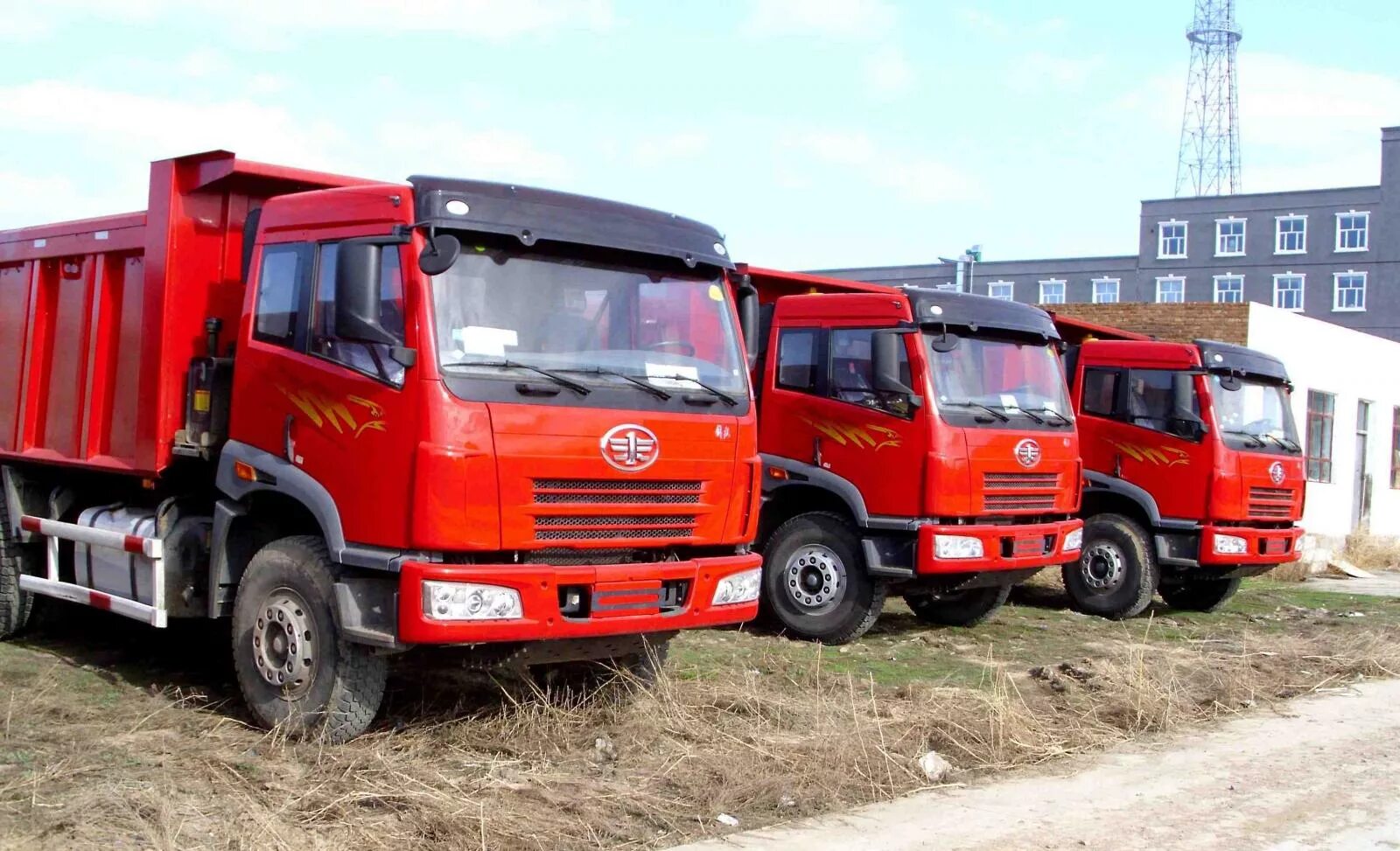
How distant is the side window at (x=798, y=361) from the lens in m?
10.5

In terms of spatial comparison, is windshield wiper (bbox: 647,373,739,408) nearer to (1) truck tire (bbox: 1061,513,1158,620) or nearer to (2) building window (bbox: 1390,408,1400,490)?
(1) truck tire (bbox: 1061,513,1158,620)

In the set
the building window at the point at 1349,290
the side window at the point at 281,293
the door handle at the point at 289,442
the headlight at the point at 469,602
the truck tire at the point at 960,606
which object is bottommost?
the truck tire at the point at 960,606

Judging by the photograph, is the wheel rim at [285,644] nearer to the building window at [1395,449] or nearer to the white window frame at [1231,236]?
the building window at [1395,449]

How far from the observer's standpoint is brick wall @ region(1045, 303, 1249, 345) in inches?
782

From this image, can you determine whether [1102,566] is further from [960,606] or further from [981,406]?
[981,406]

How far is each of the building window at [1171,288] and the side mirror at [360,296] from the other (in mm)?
59428

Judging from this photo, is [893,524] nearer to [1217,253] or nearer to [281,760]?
[281,760]

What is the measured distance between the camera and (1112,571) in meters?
12.9

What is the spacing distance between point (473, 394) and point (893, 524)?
4620mm

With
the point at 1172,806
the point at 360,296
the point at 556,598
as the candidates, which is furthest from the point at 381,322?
the point at 1172,806

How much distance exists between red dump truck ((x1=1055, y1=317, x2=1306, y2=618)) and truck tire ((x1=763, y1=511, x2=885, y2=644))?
3.48 m

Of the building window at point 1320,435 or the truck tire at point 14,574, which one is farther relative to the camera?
the building window at point 1320,435

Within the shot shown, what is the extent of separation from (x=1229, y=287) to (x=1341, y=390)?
1543 inches

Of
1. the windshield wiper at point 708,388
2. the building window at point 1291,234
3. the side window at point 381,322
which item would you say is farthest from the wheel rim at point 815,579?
the building window at point 1291,234
